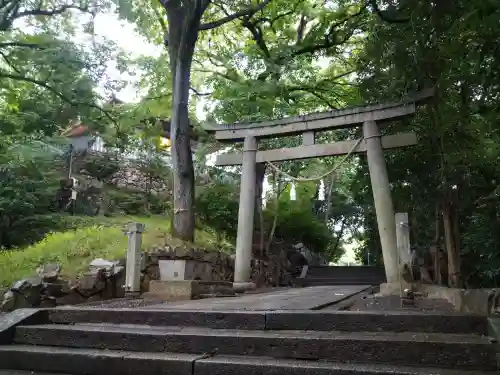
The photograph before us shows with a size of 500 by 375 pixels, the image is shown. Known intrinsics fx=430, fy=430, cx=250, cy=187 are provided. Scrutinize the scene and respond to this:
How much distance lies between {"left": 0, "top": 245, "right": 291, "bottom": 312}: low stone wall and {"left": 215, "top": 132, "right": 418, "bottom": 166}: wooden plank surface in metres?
2.47

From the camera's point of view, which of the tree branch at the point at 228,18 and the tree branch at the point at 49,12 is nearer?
the tree branch at the point at 49,12

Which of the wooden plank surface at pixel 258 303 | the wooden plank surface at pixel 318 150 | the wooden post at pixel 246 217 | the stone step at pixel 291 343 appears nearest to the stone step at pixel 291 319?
the stone step at pixel 291 343

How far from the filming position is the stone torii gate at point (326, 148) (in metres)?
8.08

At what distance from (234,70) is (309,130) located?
5.31 metres

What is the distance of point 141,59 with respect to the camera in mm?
13320

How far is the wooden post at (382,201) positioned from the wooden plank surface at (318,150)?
0.70ft

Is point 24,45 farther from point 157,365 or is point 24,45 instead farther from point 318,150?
point 157,365

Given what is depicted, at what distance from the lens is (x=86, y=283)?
7.58 metres

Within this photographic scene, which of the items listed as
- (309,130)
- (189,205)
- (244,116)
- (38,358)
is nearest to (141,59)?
(244,116)

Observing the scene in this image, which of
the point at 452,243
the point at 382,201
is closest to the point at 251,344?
the point at 382,201

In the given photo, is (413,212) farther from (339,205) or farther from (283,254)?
(339,205)

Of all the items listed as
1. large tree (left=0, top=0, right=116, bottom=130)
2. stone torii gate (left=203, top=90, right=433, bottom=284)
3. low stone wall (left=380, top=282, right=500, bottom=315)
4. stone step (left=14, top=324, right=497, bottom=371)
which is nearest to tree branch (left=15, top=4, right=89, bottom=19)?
large tree (left=0, top=0, right=116, bottom=130)

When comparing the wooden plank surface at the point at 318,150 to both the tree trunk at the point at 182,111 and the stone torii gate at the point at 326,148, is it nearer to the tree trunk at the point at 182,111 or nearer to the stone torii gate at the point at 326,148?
the stone torii gate at the point at 326,148

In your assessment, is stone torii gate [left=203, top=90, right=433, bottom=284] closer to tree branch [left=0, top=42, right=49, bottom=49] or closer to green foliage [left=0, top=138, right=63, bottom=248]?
tree branch [left=0, top=42, right=49, bottom=49]
